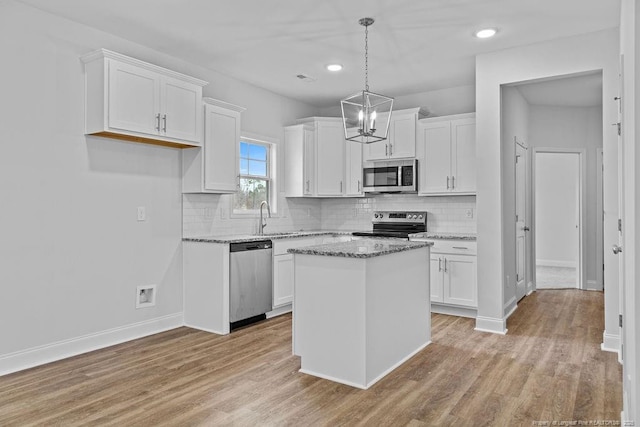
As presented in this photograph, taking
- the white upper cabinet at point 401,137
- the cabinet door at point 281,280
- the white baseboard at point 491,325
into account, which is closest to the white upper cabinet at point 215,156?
the cabinet door at point 281,280

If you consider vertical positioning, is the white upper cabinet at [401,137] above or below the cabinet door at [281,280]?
above

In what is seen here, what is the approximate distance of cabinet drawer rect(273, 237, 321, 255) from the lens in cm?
478

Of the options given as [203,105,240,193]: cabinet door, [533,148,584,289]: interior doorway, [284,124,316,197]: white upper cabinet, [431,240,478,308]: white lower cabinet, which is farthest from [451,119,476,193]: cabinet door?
[533,148,584,289]: interior doorway

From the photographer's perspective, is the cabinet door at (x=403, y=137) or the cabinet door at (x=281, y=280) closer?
the cabinet door at (x=281, y=280)

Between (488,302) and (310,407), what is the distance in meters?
2.41

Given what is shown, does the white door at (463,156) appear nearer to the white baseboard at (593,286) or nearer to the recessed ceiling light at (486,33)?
the recessed ceiling light at (486,33)

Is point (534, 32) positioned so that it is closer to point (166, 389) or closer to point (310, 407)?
point (310, 407)

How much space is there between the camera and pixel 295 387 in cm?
289

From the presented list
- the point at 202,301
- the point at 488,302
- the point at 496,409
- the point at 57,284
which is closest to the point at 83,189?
the point at 57,284

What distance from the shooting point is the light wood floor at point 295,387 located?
2482mm

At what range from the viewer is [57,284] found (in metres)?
3.45

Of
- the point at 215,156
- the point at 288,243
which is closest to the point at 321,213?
the point at 288,243

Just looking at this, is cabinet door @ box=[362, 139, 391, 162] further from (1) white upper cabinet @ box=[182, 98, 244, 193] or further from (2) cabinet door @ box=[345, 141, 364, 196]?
(1) white upper cabinet @ box=[182, 98, 244, 193]

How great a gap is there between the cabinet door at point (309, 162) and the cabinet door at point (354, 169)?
0.46 meters
